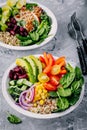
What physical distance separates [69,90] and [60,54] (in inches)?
12.4

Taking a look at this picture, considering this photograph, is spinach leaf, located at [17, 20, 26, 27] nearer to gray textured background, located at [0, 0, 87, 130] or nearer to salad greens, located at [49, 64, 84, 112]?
gray textured background, located at [0, 0, 87, 130]

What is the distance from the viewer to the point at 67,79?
158 centimetres

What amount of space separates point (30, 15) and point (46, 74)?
0.38 meters

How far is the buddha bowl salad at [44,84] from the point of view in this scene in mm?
1554

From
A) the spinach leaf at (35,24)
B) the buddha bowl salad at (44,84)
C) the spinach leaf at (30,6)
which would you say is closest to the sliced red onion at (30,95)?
the buddha bowl salad at (44,84)

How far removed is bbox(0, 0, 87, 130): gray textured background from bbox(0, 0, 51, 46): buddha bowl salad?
0.05 metres

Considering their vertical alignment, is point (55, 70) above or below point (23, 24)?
below

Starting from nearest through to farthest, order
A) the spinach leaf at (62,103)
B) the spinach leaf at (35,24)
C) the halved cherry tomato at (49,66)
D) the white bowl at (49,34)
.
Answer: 1. the spinach leaf at (62,103)
2. the halved cherry tomato at (49,66)
3. the white bowl at (49,34)
4. the spinach leaf at (35,24)

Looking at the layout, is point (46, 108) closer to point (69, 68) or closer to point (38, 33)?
point (69, 68)

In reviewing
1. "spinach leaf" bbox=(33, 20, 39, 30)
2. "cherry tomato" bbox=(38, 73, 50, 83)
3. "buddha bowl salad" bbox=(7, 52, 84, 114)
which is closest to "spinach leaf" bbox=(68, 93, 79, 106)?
"buddha bowl salad" bbox=(7, 52, 84, 114)

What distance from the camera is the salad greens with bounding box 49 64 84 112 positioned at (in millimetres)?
1535

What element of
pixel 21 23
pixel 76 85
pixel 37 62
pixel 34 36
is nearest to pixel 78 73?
pixel 76 85

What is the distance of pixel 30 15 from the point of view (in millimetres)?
1879

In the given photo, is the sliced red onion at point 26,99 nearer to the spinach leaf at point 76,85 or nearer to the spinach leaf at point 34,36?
the spinach leaf at point 76,85
